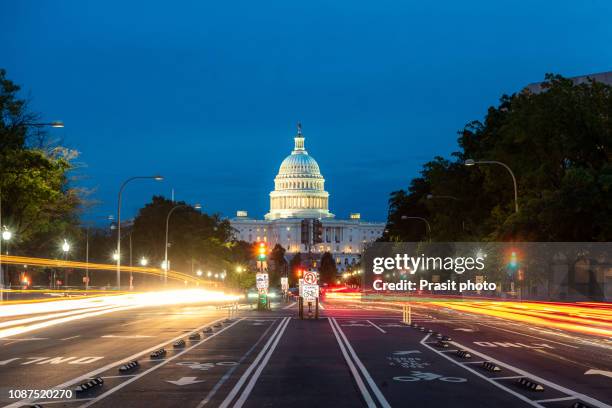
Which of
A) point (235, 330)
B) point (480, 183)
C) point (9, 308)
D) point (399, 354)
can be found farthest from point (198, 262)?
point (399, 354)

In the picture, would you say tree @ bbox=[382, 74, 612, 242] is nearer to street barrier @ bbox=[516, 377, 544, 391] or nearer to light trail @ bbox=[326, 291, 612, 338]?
light trail @ bbox=[326, 291, 612, 338]

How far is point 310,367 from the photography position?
20.5m

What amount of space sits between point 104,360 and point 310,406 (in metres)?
9.30

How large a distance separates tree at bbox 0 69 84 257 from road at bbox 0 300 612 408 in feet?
94.8

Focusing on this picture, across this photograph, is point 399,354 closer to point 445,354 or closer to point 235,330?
point 445,354

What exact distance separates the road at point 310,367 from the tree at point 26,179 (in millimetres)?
28893

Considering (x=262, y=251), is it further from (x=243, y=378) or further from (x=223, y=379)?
(x=223, y=379)

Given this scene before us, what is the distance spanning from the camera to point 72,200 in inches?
3009

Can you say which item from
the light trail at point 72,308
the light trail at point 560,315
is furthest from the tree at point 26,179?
the light trail at point 560,315

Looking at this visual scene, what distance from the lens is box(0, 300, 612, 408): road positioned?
15.2 metres

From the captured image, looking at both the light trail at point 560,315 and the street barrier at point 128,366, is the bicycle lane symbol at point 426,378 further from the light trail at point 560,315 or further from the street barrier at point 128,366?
the light trail at point 560,315

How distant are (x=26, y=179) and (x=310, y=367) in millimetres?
46568

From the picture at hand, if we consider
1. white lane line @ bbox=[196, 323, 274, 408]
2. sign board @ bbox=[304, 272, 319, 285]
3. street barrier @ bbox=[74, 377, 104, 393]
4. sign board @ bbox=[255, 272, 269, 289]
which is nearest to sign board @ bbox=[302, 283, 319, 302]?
sign board @ bbox=[304, 272, 319, 285]

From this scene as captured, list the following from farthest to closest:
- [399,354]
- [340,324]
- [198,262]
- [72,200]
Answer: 1. [198,262]
2. [72,200]
3. [340,324]
4. [399,354]
